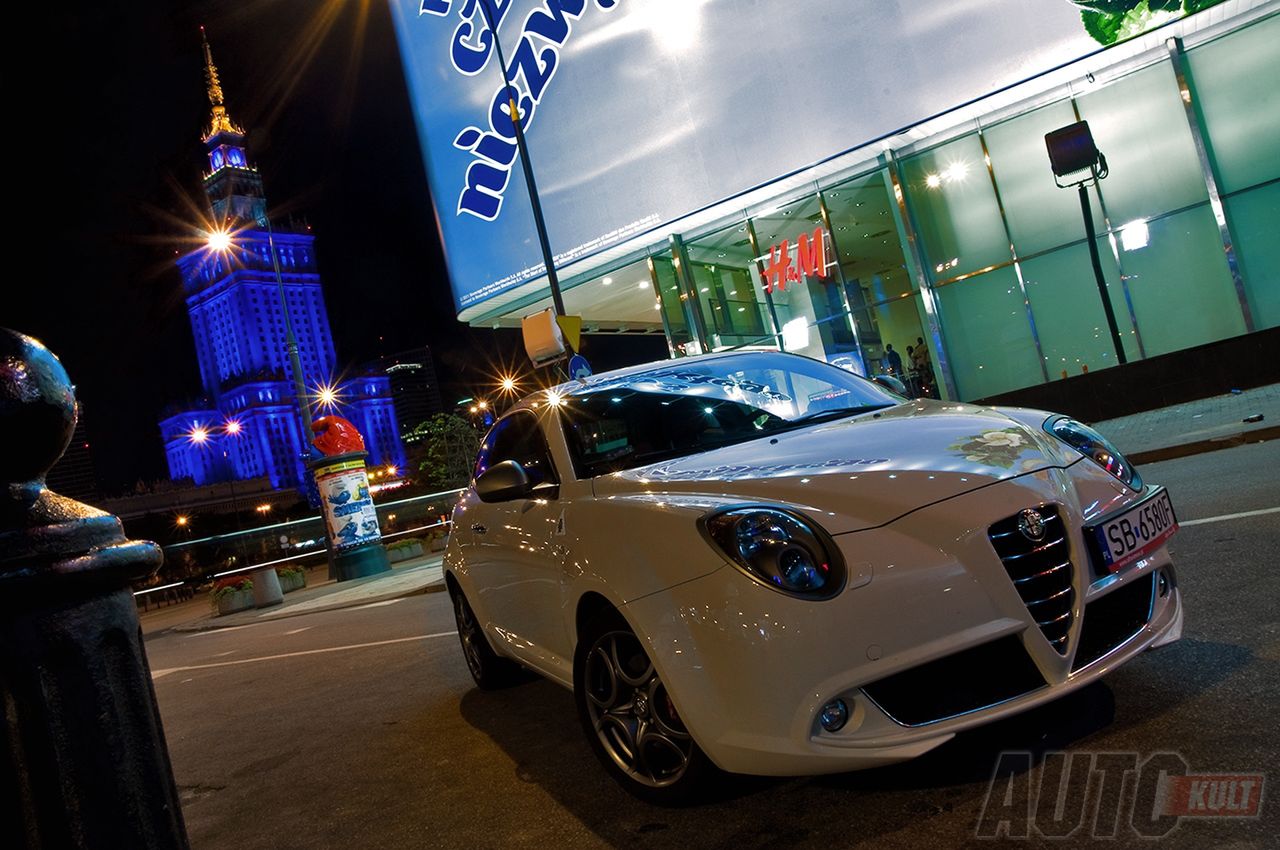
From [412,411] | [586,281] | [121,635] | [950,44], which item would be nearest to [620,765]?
[121,635]

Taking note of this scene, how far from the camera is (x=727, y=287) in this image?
24.0 meters

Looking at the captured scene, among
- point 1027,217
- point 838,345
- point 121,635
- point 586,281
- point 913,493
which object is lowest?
point 913,493

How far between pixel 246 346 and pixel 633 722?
135185 millimetres

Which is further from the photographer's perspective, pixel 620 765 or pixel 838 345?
pixel 838 345

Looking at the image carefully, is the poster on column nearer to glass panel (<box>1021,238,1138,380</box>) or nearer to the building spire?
glass panel (<box>1021,238,1138,380</box>)

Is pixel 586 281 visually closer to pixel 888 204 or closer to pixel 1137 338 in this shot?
pixel 888 204

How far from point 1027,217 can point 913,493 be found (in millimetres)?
18669

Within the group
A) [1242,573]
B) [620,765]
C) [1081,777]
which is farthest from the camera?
[1242,573]

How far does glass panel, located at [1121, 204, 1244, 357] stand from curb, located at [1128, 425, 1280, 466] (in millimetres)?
9364

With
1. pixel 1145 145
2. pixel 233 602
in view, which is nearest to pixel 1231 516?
pixel 1145 145

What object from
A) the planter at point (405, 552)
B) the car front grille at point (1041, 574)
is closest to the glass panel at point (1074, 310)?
the planter at point (405, 552)

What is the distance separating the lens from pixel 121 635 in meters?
1.94

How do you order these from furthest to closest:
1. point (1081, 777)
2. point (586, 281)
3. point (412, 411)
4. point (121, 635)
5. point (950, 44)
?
point (412, 411) < point (586, 281) < point (950, 44) < point (1081, 777) < point (121, 635)

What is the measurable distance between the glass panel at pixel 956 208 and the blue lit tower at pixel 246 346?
114 m
